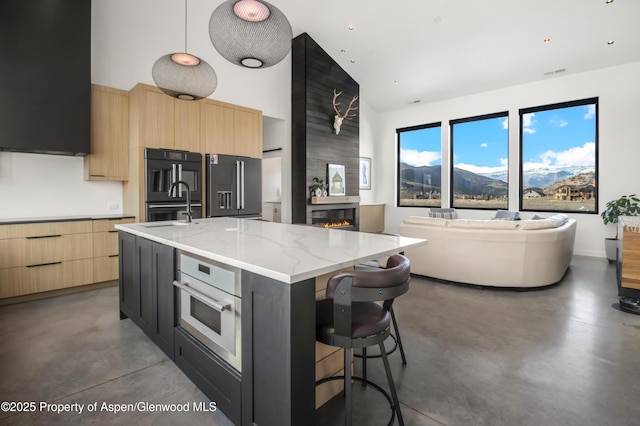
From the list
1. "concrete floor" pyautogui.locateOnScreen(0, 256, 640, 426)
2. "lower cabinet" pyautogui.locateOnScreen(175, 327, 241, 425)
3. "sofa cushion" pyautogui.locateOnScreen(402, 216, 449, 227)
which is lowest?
"concrete floor" pyautogui.locateOnScreen(0, 256, 640, 426)

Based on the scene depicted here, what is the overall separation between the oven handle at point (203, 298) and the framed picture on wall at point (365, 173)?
7.11m

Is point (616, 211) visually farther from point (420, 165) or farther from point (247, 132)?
point (247, 132)

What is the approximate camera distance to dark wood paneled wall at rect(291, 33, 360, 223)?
6.20 m

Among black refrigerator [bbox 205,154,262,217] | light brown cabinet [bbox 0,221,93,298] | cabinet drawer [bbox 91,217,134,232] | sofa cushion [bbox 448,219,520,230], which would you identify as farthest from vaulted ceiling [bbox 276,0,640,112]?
light brown cabinet [bbox 0,221,93,298]

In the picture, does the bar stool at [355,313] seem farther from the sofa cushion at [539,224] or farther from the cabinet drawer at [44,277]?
the cabinet drawer at [44,277]

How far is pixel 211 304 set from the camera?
150cm

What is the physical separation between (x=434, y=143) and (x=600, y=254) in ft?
13.3

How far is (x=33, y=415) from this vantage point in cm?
165

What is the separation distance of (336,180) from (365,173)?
205 cm

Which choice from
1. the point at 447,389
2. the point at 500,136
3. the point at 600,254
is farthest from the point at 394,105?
the point at 447,389

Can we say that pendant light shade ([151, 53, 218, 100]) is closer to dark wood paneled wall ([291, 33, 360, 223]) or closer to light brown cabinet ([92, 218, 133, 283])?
light brown cabinet ([92, 218, 133, 283])

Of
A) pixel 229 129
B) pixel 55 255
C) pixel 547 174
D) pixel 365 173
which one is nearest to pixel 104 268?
pixel 55 255

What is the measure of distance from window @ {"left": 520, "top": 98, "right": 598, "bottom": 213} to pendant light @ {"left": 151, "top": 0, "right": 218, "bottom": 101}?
6654mm

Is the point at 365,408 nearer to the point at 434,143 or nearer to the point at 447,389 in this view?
the point at 447,389
